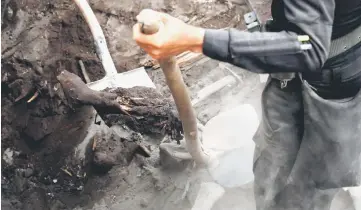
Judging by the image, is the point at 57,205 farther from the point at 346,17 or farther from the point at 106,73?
the point at 346,17

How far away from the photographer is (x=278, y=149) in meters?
2.71

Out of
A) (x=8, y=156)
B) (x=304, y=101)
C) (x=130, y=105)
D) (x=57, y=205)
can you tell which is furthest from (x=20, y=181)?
(x=304, y=101)

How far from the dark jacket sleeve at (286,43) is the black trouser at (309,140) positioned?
1.44 feet

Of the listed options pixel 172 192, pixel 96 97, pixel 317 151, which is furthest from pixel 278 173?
pixel 96 97

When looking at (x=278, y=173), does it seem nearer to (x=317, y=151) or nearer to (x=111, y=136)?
(x=317, y=151)

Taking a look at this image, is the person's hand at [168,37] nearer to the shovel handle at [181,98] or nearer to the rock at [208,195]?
the shovel handle at [181,98]

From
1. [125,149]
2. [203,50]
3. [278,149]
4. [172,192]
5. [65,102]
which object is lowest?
[172,192]

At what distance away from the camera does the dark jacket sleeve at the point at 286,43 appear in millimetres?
1835

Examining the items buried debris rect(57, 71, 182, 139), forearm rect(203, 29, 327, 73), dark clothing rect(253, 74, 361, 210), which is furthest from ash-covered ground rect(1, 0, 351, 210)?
forearm rect(203, 29, 327, 73)

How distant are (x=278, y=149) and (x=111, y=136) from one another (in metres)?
1.42

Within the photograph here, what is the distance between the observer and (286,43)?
187 cm

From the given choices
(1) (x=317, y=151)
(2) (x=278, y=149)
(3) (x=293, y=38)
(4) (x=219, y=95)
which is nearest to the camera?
(3) (x=293, y=38)

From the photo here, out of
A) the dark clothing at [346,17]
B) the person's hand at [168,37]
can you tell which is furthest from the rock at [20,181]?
the dark clothing at [346,17]

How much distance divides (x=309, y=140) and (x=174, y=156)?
127cm
